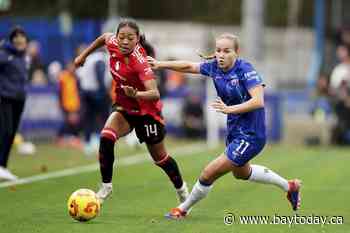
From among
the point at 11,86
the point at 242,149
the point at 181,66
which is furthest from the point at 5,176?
the point at 242,149

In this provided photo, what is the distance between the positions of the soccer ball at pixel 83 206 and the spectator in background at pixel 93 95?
9775 millimetres

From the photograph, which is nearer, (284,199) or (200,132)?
(284,199)

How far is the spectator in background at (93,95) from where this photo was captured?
2077 cm

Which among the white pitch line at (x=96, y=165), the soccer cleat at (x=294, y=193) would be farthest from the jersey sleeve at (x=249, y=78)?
the white pitch line at (x=96, y=165)

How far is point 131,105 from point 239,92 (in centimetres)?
149

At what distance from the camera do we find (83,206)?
35.8 ft

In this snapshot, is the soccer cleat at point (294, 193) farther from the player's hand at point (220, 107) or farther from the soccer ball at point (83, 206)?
the soccer ball at point (83, 206)

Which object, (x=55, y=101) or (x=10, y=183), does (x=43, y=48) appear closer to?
(x=55, y=101)

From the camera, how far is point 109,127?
11992 mm

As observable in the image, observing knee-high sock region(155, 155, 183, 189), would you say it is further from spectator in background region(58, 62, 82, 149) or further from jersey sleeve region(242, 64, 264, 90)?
spectator in background region(58, 62, 82, 149)

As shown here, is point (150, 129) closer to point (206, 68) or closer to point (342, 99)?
point (206, 68)

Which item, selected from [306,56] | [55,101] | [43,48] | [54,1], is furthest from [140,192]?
[54,1]

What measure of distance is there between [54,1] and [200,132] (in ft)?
118

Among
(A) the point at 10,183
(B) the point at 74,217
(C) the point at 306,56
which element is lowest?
(C) the point at 306,56
